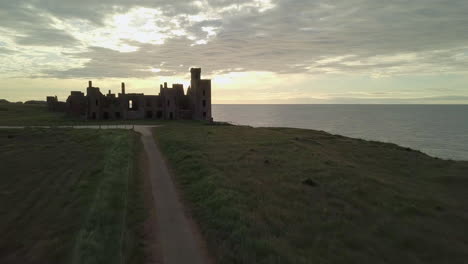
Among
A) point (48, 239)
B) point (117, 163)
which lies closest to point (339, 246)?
point (48, 239)

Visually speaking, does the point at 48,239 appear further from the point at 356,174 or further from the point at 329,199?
the point at 356,174

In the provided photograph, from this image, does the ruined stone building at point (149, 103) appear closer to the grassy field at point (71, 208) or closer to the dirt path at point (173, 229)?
the grassy field at point (71, 208)

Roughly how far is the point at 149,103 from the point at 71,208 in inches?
2153

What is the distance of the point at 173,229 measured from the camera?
11.1m

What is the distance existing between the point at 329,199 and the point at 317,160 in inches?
429

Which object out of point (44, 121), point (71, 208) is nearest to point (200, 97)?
point (44, 121)

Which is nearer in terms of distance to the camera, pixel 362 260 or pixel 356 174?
pixel 362 260

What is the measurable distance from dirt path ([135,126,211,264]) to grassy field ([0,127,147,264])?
82cm

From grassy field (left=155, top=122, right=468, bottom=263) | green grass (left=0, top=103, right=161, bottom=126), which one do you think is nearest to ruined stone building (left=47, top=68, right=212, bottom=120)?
green grass (left=0, top=103, right=161, bottom=126)

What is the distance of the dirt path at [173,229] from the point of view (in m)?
9.27

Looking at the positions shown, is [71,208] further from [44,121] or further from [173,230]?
[44,121]

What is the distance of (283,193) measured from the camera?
17.1m

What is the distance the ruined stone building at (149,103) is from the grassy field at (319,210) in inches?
1608

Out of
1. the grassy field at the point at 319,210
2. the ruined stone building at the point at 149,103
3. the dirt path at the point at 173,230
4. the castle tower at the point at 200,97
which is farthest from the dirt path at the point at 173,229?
the castle tower at the point at 200,97
